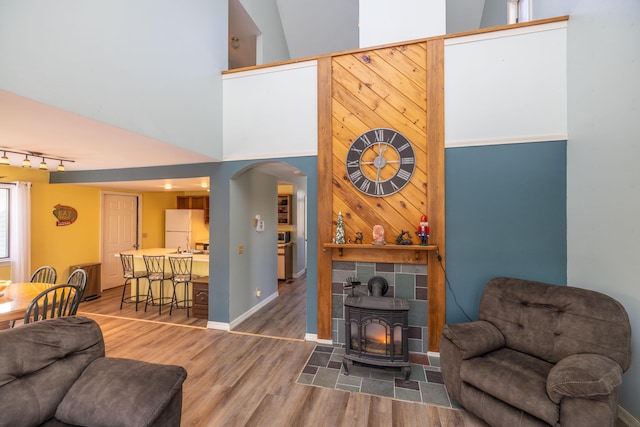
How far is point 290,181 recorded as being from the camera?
6227 mm

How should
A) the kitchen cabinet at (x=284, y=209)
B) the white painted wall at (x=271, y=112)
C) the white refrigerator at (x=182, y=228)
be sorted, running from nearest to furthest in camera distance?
A: the white painted wall at (x=271, y=112)
the white refrigerator at (x=182, y=228)
the kitchen cabinet at (x=284, y=209)

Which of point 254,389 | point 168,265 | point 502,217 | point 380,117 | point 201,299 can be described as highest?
point 380,117

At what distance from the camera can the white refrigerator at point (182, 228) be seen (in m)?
6.46

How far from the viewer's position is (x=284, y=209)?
7.04 metres

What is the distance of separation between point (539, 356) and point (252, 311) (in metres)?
3.52

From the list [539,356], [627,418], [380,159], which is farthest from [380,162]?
[627,418]

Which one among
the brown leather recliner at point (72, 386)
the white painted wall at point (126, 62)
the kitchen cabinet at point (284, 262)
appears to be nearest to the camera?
the brown leather recliner at point (72, 386)

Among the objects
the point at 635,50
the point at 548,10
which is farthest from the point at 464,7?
the point at 635,50

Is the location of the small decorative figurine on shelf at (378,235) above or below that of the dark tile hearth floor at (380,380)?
above

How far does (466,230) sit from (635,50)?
5.87 feet

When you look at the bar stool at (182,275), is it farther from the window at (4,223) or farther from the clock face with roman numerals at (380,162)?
the clock face with roman numerals at (380,162)

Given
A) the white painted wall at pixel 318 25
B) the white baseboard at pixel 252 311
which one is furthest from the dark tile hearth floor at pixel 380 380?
the white painted wall at pixel 318 25

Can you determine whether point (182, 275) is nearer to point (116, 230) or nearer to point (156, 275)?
point (156, 275)

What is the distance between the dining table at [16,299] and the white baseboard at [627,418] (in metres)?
4.82
